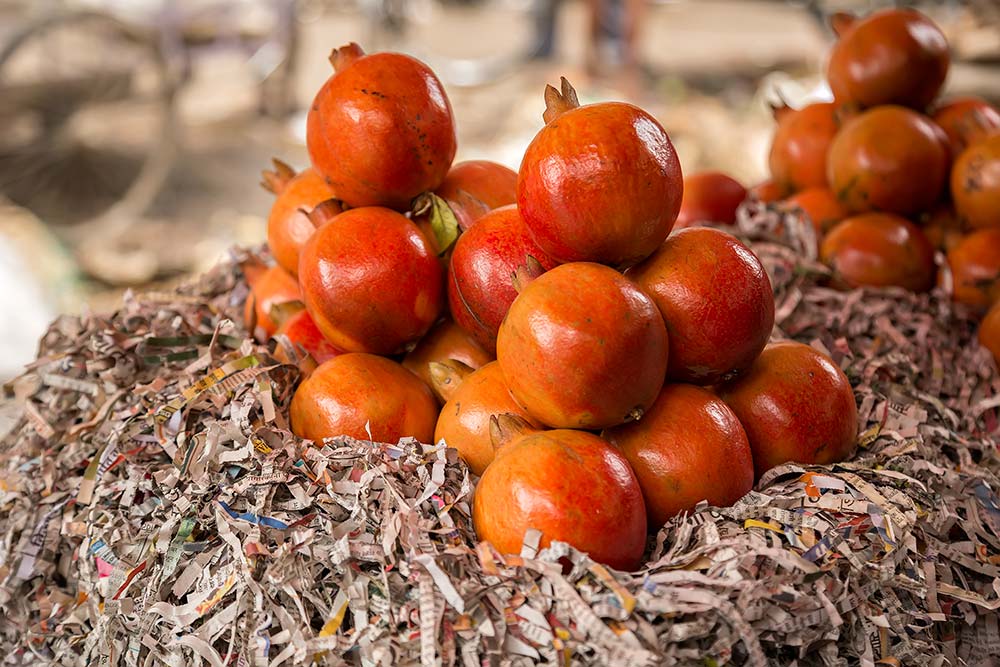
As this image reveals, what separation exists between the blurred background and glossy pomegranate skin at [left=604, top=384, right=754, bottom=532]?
1.52 m

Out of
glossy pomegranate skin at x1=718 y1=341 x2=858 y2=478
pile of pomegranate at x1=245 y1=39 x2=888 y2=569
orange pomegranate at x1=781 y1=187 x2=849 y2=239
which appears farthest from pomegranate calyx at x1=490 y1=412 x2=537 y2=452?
orange pomegranate at x1=781 y1=187 x2=849 y2=239

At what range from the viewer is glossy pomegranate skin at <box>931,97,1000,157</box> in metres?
1.67

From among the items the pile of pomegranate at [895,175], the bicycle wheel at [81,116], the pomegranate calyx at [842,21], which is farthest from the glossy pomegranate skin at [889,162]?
the bicycle wheel at [81,116]

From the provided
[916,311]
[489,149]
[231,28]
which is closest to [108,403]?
[916,311]

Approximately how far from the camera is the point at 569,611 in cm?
75

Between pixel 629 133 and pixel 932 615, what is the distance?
1.82 feet

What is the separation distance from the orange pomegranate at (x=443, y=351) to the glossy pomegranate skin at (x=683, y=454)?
216 millimetres

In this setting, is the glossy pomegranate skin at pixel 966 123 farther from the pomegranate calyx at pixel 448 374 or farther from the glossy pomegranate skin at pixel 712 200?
the pomegranate calyx at pixel 448 374

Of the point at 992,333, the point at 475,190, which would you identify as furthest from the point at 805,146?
the point at 475,190

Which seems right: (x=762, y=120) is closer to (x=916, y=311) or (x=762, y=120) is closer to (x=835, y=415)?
(x=916, y=311)

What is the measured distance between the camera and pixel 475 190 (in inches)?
44.8

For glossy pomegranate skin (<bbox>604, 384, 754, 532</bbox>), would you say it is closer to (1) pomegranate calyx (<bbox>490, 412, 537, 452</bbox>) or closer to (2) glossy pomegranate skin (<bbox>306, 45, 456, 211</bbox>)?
(1) pomegranate calyx (<bbox>490, 412, 537, 452</bbox>)

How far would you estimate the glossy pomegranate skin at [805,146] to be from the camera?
179 centimetres

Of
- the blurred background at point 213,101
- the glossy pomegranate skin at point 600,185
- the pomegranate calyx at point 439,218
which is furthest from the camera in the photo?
the blurred background at point 213,101
